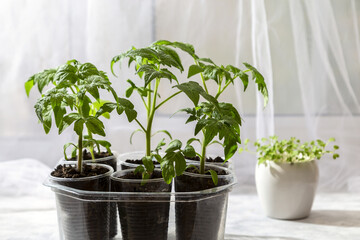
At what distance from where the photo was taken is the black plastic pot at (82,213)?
41.4 inches

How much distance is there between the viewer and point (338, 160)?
1820 mm

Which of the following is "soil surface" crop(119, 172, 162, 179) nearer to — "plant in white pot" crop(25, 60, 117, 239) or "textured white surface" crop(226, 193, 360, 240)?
"plant in white pot" crop(25, 60, 117, 239)

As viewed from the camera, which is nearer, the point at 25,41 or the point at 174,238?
the point at 174,238

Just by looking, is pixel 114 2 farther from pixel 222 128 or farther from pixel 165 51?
pixel 222 128

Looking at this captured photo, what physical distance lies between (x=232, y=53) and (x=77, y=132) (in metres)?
0.93

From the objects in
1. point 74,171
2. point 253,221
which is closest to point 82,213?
point 74,171

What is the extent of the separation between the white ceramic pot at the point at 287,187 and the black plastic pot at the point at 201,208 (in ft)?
1.13

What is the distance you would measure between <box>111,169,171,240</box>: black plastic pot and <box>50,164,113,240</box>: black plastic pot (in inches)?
1.7

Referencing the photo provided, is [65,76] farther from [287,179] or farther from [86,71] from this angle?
[287,179]

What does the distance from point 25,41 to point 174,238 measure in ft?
3.34

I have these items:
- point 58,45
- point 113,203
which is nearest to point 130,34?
point 58,45

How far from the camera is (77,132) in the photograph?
38.2 inches

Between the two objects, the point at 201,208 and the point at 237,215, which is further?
the point at 237,215

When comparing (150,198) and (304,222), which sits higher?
(150,198)
